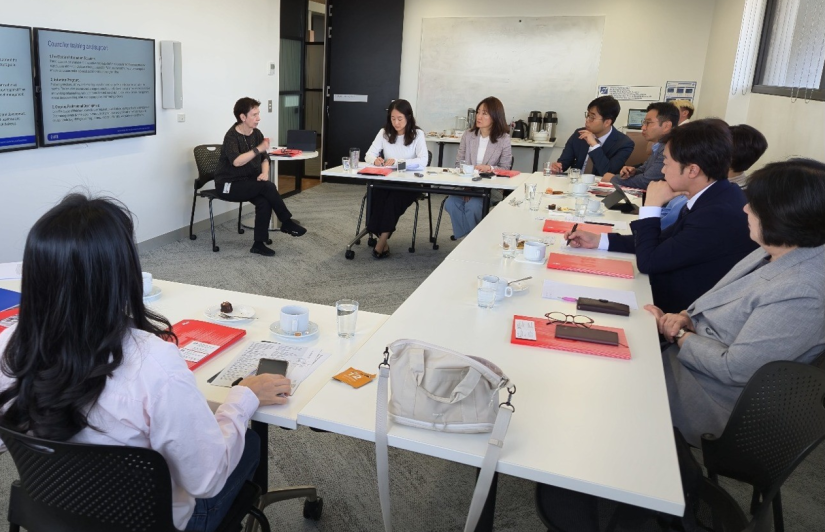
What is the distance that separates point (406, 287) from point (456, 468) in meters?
2.23

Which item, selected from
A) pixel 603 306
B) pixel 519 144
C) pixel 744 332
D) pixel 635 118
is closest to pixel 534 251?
pixel 603 306

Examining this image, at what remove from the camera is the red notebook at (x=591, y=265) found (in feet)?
8.20

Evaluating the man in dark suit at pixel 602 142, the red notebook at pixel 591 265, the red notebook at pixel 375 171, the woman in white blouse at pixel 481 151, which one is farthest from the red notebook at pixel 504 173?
the red notebook at pixel 591 265

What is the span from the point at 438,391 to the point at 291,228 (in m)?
4.28

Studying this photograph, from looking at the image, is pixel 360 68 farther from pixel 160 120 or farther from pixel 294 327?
pixel 294 327

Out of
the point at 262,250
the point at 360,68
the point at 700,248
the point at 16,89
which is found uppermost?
the point at 360,68

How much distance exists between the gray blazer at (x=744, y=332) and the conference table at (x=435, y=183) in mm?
2825

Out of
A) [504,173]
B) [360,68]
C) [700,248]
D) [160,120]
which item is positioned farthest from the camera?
[360,68]

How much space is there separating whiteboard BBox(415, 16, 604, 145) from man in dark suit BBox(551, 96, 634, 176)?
8.91 ft

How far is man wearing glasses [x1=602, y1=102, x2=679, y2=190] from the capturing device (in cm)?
462

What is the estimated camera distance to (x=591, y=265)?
8.48ft

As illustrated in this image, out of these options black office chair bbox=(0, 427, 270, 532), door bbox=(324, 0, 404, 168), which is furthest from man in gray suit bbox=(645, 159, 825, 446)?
door bbox=(324, 0, 404, 168)

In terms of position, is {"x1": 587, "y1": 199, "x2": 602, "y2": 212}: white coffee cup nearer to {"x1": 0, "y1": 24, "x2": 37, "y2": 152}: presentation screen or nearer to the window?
the window

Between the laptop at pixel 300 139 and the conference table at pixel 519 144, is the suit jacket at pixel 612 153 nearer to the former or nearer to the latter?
the conference table at pixel 519 144
